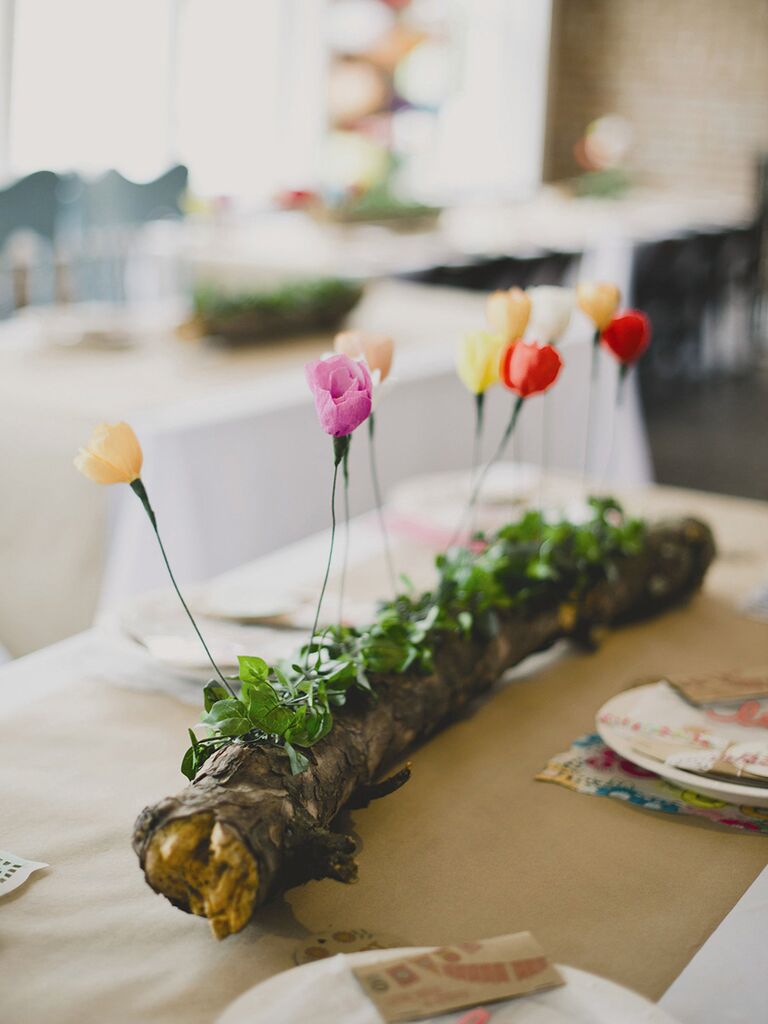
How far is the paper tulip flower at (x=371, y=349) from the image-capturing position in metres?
1.04

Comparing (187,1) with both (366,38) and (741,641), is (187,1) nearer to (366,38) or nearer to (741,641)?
(366,38)

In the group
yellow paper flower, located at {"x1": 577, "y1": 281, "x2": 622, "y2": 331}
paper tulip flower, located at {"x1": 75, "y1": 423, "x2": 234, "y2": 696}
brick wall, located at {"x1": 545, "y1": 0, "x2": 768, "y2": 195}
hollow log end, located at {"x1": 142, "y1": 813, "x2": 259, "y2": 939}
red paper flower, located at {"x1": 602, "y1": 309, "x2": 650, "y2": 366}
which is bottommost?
hollow log end, located at {"x1": 142, "y1": 813, "x2": 259, "y2": 939}

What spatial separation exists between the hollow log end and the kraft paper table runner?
0.04 meters

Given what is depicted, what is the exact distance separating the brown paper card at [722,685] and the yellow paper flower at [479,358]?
356 millimetres

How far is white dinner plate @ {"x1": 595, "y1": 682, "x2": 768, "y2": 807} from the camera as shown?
98cm

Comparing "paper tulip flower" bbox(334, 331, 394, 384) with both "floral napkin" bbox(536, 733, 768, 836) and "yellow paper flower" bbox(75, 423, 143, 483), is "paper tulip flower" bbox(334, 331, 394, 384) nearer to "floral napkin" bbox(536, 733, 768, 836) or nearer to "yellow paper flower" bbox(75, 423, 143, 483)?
"yellow paper flower" bbox(75, 423, 143, 483)

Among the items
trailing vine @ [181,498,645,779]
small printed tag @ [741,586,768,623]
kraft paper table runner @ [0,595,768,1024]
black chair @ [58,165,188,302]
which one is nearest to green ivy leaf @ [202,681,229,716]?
trailing vine @ [181,498,645,779]

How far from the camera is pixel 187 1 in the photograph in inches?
229

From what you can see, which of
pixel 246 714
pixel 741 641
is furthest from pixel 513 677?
pixel 246 714

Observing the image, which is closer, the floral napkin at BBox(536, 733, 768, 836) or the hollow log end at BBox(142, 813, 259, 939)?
the hollow log end at BBox(142, 813, 259, 939)

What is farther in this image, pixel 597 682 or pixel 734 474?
pixel 734 474

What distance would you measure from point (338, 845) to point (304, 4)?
6534mm

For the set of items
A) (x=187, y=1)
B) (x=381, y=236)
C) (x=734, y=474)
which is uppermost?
(x=187, y=1)

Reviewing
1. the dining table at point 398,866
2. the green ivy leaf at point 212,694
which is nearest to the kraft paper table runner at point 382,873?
the dining table at point 398,866
